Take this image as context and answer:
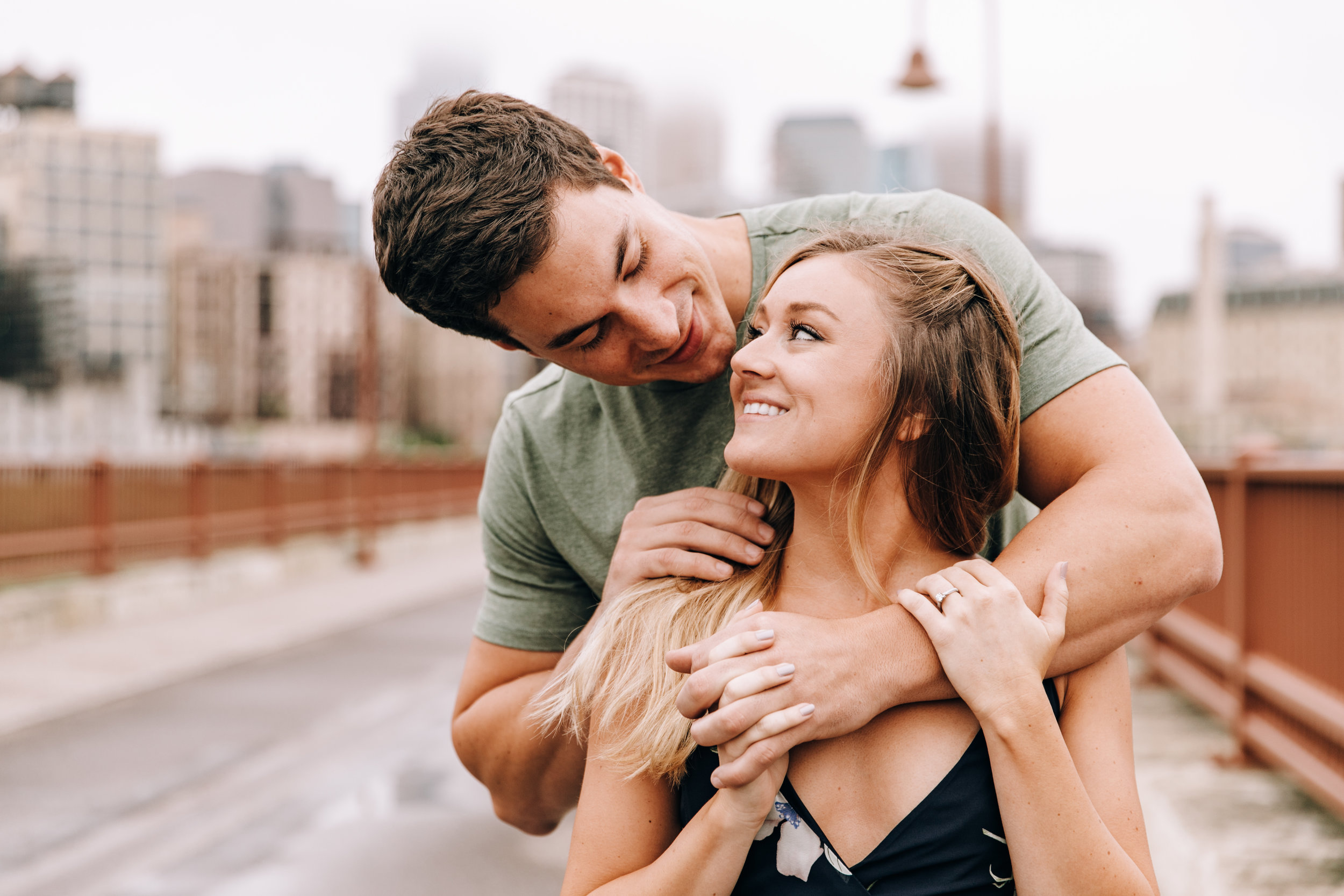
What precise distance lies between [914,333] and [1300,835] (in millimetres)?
3618

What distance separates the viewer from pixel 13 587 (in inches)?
464

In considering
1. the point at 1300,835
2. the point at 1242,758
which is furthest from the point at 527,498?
the point at 1242,758

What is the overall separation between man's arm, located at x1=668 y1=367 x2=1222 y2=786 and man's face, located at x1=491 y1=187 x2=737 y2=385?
0.66 meters

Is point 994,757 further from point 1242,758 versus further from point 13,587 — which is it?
point 13,587

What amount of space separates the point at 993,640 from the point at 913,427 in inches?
15.6

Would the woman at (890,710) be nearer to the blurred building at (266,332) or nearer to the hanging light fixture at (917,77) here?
the hanging light fixture at (917,77)

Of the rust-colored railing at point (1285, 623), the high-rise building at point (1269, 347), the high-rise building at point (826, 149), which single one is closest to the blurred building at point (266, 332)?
the high-rise building at point (826, 149)

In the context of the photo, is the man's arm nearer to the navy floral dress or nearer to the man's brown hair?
the navy floral dress

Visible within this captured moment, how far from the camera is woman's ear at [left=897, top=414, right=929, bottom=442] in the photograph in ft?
6.43

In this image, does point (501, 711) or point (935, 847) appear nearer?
point (935, 847)

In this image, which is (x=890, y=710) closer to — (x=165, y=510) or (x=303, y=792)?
(x=303, y=792)

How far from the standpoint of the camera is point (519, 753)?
2430 mm

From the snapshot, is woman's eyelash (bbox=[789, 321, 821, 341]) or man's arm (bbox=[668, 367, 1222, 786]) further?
woman's eyelash (bbox=[789, 321, 821, 341])

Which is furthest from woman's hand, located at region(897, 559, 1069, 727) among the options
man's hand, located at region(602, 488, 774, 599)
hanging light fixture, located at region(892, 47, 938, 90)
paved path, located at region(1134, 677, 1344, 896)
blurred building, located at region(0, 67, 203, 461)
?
blurred building, located at region(0, 67, 203, 461)
